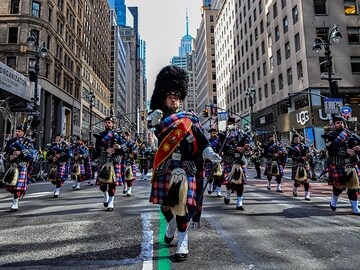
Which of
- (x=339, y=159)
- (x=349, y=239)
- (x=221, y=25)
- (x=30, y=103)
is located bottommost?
(x=349, y=239)

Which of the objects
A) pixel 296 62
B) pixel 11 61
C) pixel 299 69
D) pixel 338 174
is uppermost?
pixel 11 61

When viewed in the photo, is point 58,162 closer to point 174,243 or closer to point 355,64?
point 174,243

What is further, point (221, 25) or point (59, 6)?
point (221, 25)

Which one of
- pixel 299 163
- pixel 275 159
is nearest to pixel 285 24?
pixel 275 159

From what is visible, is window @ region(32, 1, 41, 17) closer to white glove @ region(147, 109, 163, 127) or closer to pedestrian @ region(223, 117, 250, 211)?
pedestrian @ region(223, 117, 250, 211)

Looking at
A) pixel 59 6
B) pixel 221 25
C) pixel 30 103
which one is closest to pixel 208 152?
pixel 30 103

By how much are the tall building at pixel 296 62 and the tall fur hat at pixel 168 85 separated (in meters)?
14.4

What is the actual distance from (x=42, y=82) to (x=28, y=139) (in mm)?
26587

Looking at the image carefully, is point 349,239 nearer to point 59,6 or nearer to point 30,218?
point 30,218

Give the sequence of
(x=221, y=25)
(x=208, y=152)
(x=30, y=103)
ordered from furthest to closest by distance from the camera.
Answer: (x=221, y=25), (x=30, y=103), (x=208, y=152)

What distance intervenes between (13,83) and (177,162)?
16.8 m

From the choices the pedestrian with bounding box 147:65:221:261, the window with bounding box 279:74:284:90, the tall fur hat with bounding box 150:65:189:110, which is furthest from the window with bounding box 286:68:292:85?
→ the pedestrian with bounding box 147:65:221:261

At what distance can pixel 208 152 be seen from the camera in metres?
3.90

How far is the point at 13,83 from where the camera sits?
55.4ft
